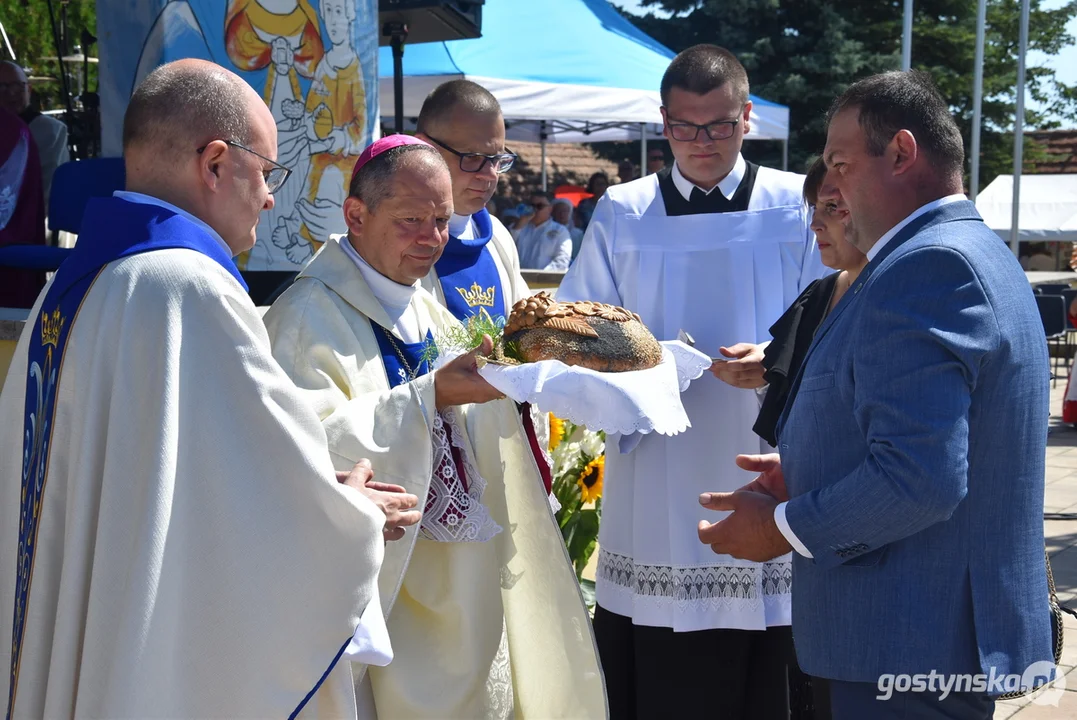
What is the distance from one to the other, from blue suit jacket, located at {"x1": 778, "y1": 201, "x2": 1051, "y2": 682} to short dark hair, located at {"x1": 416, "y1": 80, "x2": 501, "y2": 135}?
5.98ft

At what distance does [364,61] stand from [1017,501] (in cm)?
385

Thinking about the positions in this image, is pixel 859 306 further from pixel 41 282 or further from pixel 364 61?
pixel 41 282

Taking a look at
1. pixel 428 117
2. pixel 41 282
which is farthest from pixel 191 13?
pixel 41 282

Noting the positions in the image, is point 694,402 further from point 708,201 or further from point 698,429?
point 708,201

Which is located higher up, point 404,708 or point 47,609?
point 47,609

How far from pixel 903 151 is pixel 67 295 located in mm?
1812

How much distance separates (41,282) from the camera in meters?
5.85

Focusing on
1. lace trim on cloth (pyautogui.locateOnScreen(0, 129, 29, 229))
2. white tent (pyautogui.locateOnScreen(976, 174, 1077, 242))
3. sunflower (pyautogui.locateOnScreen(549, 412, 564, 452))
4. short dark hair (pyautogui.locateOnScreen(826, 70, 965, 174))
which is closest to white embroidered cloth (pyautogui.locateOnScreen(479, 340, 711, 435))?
short dark hair (pyautogui.locateOnScreen(826, 70, 965, 174))

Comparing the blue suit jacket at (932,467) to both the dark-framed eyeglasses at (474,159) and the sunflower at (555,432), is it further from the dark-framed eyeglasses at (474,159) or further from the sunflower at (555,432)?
the sunflower at (555,432)

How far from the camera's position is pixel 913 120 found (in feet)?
8.33

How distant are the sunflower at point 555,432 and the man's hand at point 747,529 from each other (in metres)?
1.90

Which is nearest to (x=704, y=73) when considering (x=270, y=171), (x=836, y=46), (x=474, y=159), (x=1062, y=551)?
(x=474, y=159)

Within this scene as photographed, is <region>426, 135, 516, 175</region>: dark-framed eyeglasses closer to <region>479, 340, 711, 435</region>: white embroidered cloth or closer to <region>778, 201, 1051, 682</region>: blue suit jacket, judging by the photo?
<region>479, 340, 711, 435</region>: white embroidered cloth

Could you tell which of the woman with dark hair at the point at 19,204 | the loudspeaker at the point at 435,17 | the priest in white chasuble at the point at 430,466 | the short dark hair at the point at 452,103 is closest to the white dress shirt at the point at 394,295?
the priest in white chasuble at the point at 430,466
